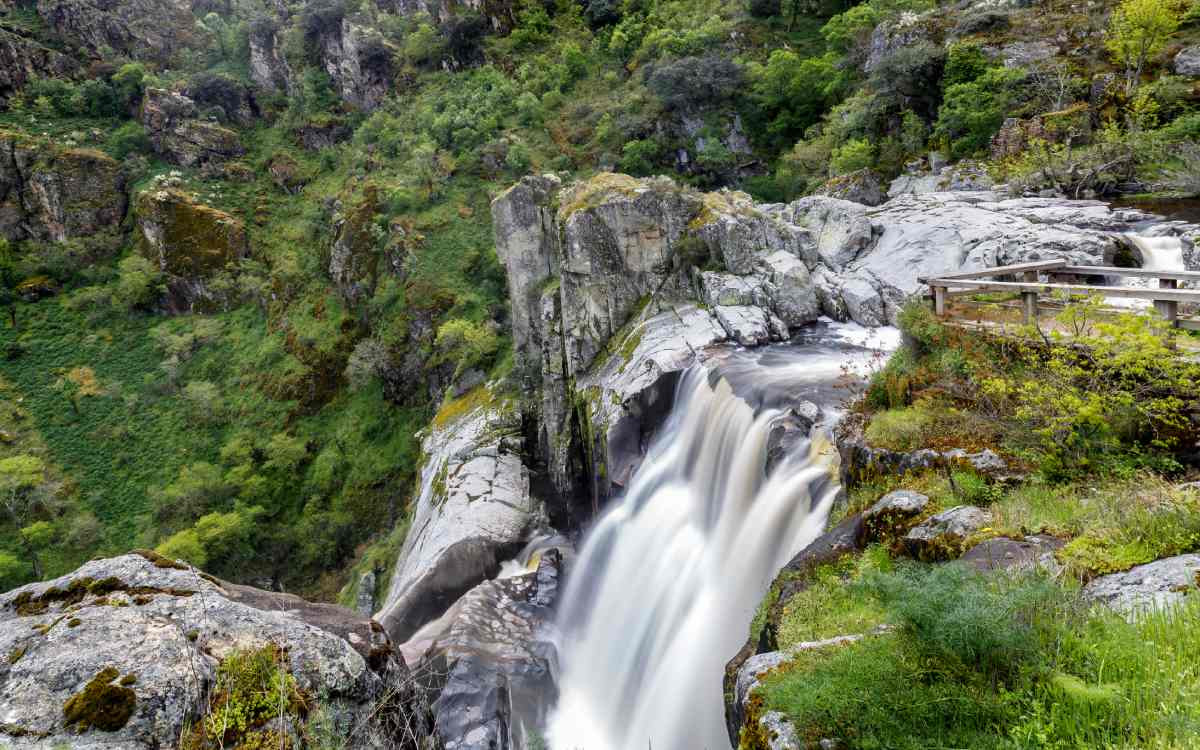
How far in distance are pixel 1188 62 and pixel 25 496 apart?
5510 centimetres

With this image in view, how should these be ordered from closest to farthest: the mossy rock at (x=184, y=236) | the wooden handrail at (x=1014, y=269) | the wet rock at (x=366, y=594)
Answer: the wooden handrail at (x=1014, y=269) < the wet rock at (x=366, y=594) < the mossy rock at (x=184, y=236)

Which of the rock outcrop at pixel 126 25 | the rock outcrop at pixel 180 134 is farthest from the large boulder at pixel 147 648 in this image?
the rock outcrop at pixel 126 25

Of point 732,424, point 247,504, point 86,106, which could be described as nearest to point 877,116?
point 732,424

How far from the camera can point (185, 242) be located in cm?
3991

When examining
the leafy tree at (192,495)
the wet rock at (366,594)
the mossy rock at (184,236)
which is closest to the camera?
the wet rock at (366,594)

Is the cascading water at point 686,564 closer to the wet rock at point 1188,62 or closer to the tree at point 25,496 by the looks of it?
→ the wet rock at point 1188,62

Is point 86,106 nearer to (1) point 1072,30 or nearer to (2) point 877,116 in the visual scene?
(2) point 877,116

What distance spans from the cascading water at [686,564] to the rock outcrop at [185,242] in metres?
39.3

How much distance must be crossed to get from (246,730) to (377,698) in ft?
5.26

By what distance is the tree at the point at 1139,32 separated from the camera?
2014cm

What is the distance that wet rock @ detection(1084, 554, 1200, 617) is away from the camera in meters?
3.66

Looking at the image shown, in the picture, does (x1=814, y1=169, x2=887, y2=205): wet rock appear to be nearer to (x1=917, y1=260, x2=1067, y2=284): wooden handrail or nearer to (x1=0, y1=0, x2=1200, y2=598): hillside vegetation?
(x1=0, y1=0, x2=1200, y2=598): hillside vegetation

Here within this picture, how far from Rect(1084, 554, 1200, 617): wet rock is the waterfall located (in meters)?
4.56

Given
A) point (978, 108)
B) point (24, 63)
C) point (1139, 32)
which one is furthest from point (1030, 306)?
point (24, 63)
